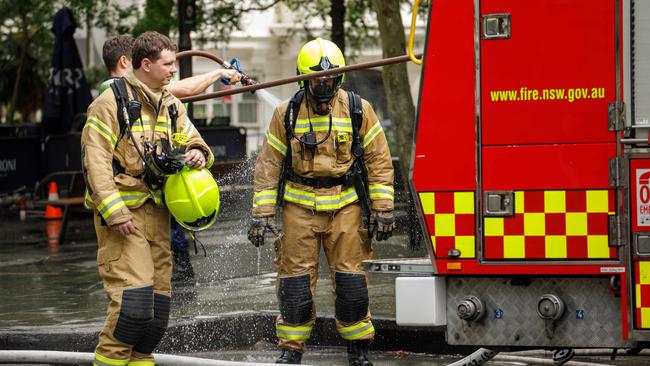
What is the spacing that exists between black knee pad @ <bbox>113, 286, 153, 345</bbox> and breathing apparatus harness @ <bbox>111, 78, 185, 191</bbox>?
554mm

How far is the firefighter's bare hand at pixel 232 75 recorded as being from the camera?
737 cm

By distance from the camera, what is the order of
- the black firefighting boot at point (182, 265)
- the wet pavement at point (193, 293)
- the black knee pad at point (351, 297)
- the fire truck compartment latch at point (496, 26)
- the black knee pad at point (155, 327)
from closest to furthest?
the fire truck compartment latch at point (496, 26) → the black knee pad at point (155, 327) → the black knee pad at point (351, 297) → the wet pavement at point (193, 293) → the black firefighting boot at point (182, 265)

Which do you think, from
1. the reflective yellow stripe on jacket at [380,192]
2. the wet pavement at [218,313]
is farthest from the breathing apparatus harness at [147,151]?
the wet pavement at [218,313]

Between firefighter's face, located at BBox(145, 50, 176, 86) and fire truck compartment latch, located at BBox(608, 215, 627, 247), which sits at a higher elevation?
firefighter's face, located at BBox(145, 50, 176, 86)

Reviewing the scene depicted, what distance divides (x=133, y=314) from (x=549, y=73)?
2.25 meters

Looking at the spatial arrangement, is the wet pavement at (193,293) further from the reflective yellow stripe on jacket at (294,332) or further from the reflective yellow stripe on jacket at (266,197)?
the reflective yellow stripe on jacket at (266,197)

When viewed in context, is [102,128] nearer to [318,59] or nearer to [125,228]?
[125,228]

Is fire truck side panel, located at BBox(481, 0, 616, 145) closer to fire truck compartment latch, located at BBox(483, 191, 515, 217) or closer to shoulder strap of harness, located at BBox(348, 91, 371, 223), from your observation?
fire truck compartment latch, located at BBox(483, 191, 515, 217)

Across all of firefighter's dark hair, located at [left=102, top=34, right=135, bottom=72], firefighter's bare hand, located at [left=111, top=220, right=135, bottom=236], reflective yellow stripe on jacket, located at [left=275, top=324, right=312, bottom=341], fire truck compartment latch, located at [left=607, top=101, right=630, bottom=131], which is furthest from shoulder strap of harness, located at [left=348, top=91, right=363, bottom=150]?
fire truck compartment latch, located at [left=607, top=101, right=630, bottom=131]

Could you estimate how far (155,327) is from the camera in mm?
6398

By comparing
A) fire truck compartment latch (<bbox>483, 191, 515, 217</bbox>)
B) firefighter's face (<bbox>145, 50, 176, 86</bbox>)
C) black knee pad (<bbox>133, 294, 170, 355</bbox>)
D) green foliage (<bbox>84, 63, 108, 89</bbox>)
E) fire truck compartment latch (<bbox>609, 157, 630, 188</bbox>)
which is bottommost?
black knee pad (<bbox>133, 294, 170, 355</bbox>)

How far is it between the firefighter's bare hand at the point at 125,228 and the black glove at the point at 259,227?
1085 millimetres

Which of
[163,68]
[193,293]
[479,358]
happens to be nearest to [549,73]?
[479,358]

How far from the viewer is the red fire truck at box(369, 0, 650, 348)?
5.38m
